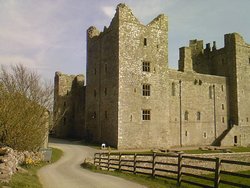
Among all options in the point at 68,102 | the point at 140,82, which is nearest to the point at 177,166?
the point at 140,82

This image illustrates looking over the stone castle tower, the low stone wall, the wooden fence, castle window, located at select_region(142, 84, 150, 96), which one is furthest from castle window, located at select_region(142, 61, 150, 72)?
the low stone wall

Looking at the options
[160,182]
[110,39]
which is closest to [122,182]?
[160,182]

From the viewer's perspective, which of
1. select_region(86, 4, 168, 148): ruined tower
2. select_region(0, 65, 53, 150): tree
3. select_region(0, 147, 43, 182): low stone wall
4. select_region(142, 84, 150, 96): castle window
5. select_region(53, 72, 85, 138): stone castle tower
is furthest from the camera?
select_region(53, 72, 85, 138): stone castle tower

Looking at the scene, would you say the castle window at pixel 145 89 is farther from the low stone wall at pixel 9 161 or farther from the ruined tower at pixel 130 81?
the low stone wall at pixel 9 161

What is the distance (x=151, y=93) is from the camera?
42.3m

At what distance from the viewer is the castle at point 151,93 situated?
1602 inches

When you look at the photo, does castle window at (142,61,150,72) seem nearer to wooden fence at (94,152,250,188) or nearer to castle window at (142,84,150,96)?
castle window at (142,84,150,96)

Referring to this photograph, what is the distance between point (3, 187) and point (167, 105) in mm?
34059

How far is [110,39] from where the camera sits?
142 ft

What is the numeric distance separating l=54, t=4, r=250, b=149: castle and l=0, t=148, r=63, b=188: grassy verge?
32.6 ft

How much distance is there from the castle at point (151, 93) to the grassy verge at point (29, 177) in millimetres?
9944

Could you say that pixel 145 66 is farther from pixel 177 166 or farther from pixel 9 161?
pixel 9 161

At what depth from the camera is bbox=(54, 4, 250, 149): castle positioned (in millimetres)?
40688

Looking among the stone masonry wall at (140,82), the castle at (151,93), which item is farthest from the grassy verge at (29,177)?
the castle at (151,93)
